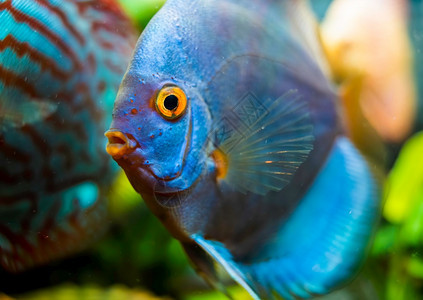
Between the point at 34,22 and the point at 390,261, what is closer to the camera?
the point at 34,22

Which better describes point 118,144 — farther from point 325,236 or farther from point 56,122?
point 325,236

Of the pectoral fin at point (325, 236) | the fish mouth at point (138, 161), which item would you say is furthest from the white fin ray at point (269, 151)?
the pectoral fin at point (325, 236)

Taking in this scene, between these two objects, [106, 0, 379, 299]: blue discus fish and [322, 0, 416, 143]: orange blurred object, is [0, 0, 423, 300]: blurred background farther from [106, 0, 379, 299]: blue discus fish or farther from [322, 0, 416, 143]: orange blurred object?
[106, 0, 379, 299]: blue discus fish

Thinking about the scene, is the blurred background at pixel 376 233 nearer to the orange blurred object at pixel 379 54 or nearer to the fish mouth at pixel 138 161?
the orange blurred object at pixel 379 54

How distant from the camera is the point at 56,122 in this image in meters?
0.99

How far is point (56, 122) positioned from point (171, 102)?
36cm

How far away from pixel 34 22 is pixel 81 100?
8.3 inches

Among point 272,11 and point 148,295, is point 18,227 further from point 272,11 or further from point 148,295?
point 272,11

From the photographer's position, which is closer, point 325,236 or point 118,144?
point 118,144

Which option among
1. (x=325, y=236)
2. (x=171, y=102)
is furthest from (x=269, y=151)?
(x=325, y=236)

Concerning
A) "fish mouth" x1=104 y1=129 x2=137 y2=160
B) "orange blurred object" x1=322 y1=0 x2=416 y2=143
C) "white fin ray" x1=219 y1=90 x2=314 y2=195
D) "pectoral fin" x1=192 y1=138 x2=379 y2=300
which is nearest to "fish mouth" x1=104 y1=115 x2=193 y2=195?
"fish mouth" x1=104 y1=129 x2=137 y2=160

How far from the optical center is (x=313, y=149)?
113cm

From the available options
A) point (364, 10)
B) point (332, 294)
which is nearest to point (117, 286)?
point (332, 294)

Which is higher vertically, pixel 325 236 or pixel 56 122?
pixel 56 122
